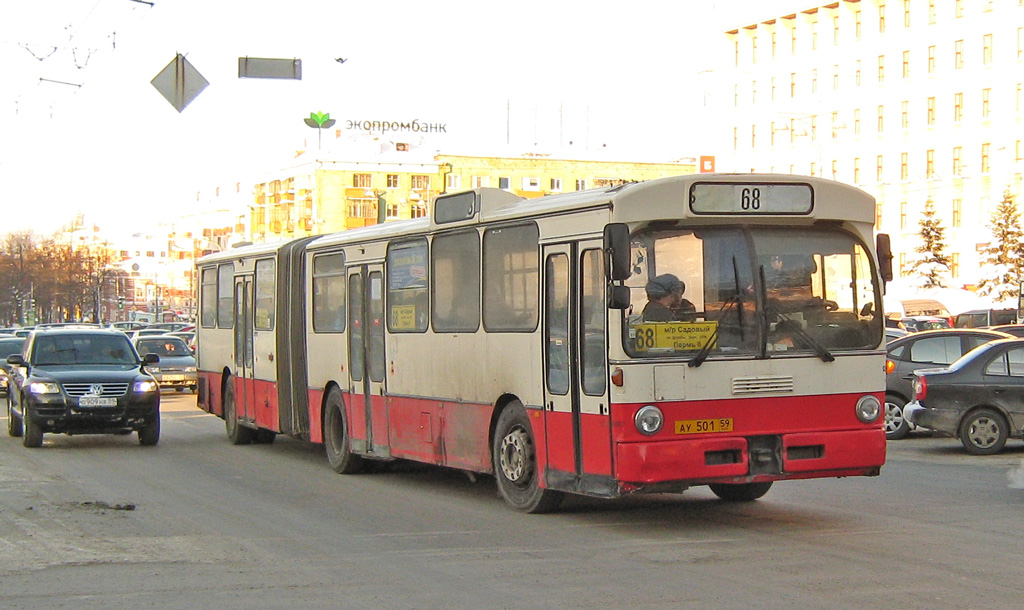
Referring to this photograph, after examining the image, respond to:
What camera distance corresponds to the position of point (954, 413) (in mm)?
18047

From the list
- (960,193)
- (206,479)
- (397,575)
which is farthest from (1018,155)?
(397,575)

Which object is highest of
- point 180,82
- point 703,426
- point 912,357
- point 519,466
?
point 180,82

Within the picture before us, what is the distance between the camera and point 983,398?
17.9 meters

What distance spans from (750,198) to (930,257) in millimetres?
75068

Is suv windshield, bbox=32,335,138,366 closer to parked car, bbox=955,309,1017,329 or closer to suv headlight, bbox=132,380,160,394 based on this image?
suv headlight, bbox=132,380,160,394

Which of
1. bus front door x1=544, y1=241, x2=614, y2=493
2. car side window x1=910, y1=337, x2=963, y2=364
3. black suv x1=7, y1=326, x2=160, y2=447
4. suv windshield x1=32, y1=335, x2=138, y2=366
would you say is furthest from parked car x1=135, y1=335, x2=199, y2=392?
bus front door x1=544, y1=241, x2=614, y2=493

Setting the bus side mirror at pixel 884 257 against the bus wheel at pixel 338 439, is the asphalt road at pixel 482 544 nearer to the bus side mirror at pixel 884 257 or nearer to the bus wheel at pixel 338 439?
the bus wheel at pixel 338 439

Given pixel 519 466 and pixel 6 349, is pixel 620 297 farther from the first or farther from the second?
pixel 6 349

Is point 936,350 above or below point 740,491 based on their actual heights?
above

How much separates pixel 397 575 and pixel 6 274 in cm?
12624

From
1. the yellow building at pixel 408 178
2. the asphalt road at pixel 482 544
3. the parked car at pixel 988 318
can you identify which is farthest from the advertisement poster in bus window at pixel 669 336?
the yellow building at pixel 408 178

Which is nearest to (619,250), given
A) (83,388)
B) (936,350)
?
(83,388)

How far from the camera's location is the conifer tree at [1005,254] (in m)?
75.9

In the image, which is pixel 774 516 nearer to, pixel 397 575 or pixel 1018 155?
pixel 397 575
